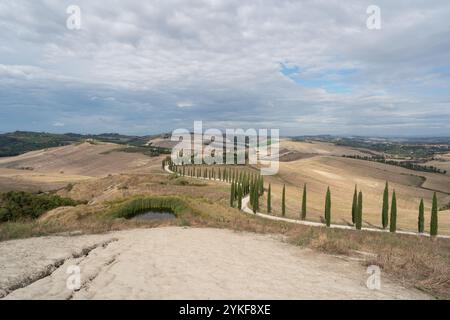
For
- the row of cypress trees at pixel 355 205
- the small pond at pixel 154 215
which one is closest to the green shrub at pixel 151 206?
the small pond at pixel 154 215

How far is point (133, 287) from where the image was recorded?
10.1 metres

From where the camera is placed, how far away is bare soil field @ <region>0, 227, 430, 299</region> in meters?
9.85

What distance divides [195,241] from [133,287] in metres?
7.82

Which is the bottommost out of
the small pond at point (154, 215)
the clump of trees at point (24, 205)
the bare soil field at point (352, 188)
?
the bare soil field at point (352, 188)

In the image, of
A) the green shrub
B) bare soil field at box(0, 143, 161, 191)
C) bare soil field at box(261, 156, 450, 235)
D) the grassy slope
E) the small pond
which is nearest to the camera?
the grassy slope

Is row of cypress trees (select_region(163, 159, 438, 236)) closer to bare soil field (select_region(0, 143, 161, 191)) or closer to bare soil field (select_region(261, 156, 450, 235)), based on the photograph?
bare soil field (select_region(261, 156, 450, 235))

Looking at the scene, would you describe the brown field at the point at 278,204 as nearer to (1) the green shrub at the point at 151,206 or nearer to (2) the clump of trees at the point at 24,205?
(1) the green shrub at the point at 151,206

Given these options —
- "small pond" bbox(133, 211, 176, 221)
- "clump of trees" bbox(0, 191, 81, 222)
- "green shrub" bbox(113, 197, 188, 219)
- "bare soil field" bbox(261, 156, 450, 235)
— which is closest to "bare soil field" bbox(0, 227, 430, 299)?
"small pond" bbox(133, 211, 176, 221)

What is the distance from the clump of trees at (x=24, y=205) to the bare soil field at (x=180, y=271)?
1087 inches

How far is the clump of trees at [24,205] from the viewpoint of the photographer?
135ft

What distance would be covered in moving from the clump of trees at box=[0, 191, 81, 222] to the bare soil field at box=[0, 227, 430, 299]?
27.6m
